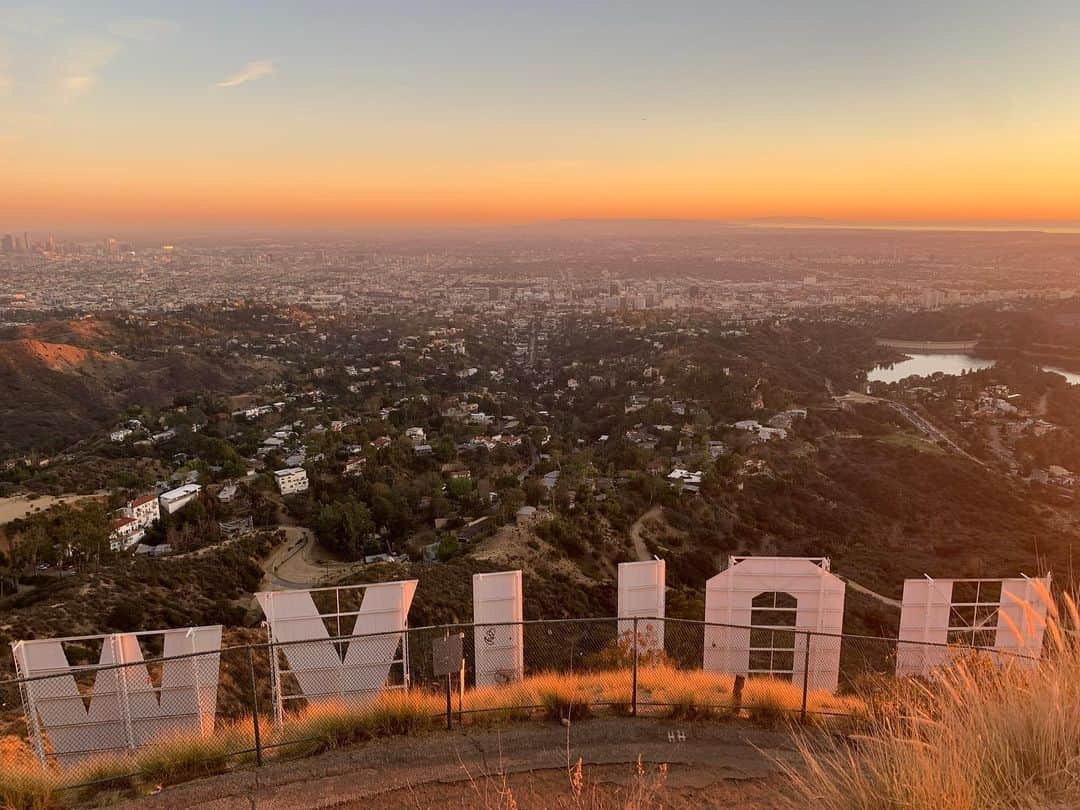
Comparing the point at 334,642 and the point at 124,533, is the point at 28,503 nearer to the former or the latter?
the point at 124,533

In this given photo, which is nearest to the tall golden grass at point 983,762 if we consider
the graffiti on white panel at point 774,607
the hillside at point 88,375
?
the graffiti on white panel at point 774,607

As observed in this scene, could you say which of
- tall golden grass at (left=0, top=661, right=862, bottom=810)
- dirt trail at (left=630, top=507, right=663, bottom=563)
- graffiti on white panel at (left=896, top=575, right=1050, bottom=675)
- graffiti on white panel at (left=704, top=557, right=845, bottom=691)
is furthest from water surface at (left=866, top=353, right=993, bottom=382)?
tall golden grass at (left=0, top=661, right=862, bottom=810)

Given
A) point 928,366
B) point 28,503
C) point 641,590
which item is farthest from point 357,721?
point 928,366

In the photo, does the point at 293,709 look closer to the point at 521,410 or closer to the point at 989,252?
the point at 521,410

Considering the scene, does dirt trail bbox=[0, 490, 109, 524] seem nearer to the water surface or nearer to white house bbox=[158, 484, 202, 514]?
white house bbox=[158, 484, 202, 514]

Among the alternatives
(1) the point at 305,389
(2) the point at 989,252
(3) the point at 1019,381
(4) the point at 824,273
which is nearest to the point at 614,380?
(1) the point at 305,389
